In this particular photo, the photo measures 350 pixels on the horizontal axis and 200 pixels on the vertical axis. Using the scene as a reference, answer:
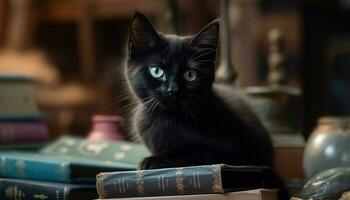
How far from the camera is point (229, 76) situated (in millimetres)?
1477

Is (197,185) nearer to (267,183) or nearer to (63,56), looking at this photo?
(267,183)

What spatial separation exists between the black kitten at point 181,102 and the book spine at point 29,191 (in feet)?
0.54

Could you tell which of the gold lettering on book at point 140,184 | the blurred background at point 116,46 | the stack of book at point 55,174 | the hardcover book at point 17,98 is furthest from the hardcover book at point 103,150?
the blurred background at point 116,46

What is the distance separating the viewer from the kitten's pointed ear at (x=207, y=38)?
3.72 ft

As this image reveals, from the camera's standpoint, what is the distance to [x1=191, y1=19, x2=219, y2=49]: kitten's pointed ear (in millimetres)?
1135

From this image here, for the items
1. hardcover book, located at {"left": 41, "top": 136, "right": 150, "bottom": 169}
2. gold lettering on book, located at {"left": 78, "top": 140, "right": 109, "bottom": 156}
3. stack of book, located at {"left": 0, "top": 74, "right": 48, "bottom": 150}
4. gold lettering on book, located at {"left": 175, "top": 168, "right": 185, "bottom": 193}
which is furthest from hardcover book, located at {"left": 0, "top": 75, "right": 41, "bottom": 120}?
gold lettering on book, located at {"left": 175, "top": 168, "right": 185, "bottom": 193}

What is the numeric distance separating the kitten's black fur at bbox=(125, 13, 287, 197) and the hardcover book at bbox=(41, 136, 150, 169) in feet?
0.43

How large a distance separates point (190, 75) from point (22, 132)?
2.03ft

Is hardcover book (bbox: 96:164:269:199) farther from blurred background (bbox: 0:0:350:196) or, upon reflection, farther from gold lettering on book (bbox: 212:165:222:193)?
blurred background (bbox: 0:0:350:196)

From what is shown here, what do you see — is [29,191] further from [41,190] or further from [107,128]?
[107,128]

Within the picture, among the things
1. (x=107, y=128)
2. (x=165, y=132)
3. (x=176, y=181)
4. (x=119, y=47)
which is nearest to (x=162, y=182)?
(x=176, y=181)

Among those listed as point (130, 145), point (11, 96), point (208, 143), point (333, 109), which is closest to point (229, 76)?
point (130, 145)

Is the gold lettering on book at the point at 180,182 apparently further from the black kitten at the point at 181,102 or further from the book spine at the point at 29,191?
the book spine at the point at 29,191

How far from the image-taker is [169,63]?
1096 mm
